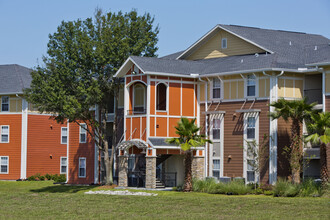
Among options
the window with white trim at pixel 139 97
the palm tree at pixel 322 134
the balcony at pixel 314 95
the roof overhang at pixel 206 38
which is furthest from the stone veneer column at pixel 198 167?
the palm tree at pixel 322 134

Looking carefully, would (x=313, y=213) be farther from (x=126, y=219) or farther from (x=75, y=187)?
(x=75, y=187)

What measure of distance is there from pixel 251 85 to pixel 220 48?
6390mm

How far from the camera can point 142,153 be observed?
4700 centimetres

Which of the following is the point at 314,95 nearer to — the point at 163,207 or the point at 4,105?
the point at 163,207

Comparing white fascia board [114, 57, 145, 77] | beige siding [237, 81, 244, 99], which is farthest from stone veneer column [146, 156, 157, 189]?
beige siding [237, 81, 244, 99]

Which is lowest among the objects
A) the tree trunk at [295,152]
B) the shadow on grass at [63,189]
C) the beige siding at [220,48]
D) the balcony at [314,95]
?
the shadow on grass at [63,189]

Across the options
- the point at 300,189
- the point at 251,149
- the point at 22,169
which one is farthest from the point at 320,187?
the point at 22,169

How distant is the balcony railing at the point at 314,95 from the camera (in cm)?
4259

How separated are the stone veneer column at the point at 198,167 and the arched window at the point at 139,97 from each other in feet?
19.0

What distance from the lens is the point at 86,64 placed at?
1964 inches

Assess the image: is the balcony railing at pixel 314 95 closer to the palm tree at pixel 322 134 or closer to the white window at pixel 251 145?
the white window at pixel 251 145

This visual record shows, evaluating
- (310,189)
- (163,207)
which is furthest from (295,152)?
(163,207)

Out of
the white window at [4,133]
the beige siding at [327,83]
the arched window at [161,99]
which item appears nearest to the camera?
the beige siding at [327,83]

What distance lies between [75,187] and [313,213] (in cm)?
2704
